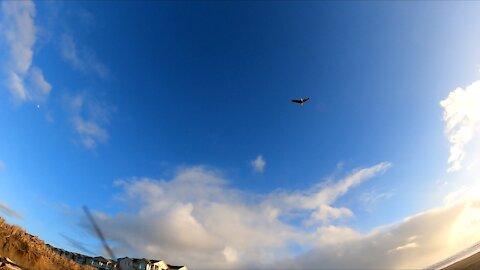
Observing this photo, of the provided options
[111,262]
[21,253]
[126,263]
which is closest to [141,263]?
[126,263]

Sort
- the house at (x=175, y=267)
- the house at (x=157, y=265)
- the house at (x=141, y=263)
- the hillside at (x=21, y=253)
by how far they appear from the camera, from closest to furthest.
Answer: the hillside at (x=21, y=253) → the house at (x=141, y=263) → the house at (x=157, y=265) → the house at (x=175, y=267)

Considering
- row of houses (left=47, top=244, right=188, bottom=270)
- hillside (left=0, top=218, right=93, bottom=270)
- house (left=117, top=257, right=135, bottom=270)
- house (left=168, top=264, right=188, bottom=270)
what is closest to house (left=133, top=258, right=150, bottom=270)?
row of houses (left=47, top=244, right=188, bottom=270)

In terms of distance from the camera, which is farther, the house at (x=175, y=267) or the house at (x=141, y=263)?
the house at (x=175, y=267)

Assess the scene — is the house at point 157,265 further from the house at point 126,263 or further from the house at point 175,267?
the house at point 126,263

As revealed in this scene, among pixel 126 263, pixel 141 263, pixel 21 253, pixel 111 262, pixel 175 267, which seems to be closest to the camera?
pixel 21 253

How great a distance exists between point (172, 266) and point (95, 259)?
91.7 ft

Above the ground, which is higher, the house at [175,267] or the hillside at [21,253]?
the house at [175,267]

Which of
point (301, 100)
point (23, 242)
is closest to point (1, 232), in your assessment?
point (23, 242)

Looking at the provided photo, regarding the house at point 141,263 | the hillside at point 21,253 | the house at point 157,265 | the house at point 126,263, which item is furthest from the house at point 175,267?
the hillside at point 21,253

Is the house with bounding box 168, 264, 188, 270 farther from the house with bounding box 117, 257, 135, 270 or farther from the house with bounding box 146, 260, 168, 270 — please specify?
the house with bounding box 117, 257, 135, 270

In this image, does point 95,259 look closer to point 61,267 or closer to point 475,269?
point 61,267

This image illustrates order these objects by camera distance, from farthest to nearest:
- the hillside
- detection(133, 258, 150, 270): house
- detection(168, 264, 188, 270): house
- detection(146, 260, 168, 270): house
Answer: detection(168, 264, 188, 270): house, detection(146, 260, 168, 270): house, detection(133, 258, 150, 270): house, the hillside

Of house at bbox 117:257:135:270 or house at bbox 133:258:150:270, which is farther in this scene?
house at bbox 133:258:150:270

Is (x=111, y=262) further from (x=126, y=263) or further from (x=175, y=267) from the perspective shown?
(x=175, y=267)
